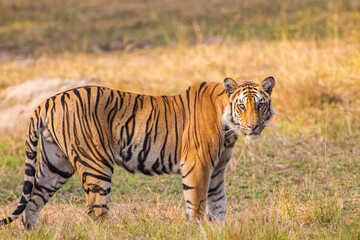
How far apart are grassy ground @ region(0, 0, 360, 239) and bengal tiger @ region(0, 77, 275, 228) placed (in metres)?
0.25

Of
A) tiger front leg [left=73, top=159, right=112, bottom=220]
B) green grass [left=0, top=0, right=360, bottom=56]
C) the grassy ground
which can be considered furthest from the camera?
green grass [left=0, top=0, right=360, bottom=56]

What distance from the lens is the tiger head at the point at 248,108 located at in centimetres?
388

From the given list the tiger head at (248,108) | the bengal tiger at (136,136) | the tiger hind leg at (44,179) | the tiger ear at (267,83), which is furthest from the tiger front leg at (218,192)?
the tiger hind leg at (44,179)

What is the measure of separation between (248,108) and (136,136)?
2.74 feet

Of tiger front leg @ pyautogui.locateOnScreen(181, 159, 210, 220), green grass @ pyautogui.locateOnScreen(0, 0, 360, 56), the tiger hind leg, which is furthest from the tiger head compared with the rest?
green grass @ pyautogui.locateOnScreen(0, 0, 360, 56)

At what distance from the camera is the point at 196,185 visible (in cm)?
399

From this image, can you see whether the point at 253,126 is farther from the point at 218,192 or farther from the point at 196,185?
the point at 218,192

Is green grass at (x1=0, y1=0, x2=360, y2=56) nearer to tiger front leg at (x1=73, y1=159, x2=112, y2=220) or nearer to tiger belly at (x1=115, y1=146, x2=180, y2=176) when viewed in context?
tiger belly at (x1=115, y1=146, x2=180, y2=176)

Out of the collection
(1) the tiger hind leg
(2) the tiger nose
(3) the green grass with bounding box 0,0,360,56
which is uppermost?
(3) the green grass with bounding box 0,0,360,56

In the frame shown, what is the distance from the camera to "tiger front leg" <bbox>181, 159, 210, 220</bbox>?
3990 mm

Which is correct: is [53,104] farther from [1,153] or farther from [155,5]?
[155,5]

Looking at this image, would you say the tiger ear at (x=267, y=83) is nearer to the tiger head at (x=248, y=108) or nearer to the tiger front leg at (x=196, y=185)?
the tiger head at (x=248, y=108)

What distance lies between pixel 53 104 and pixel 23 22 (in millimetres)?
10717

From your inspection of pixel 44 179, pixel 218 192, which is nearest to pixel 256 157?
pixel 218 192
